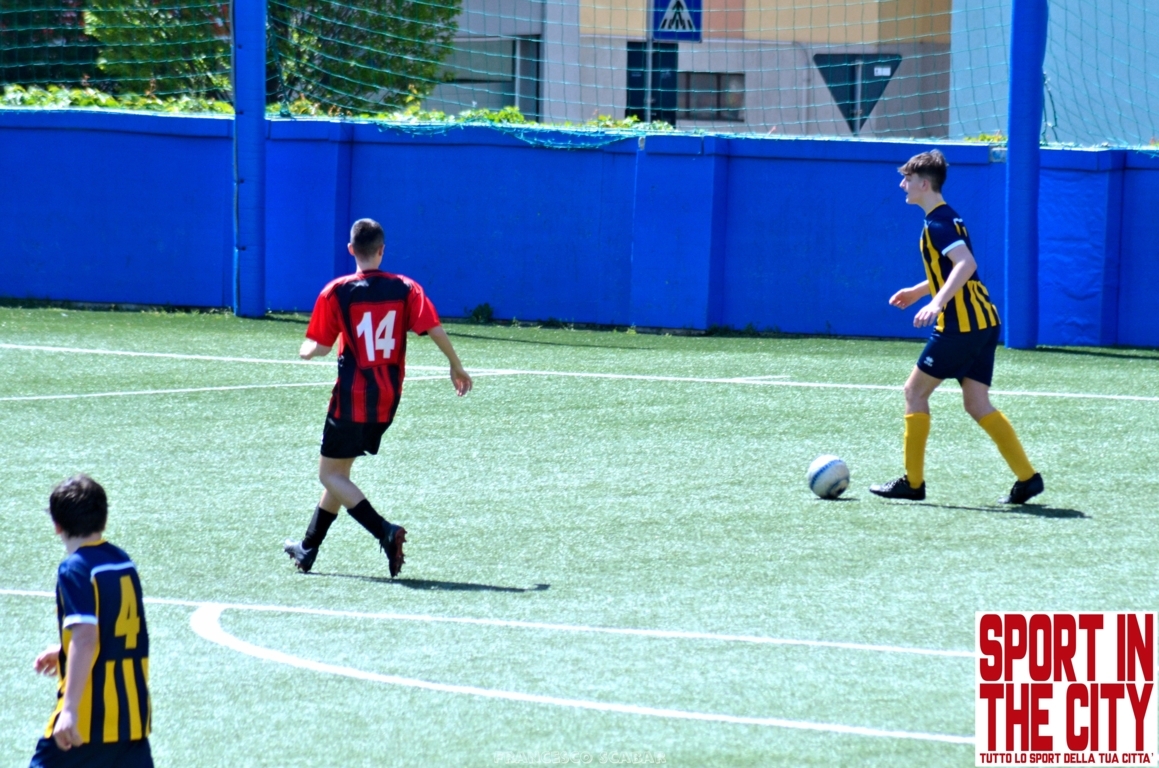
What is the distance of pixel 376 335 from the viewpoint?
709 cm

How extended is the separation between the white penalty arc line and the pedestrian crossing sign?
13591 millimetres

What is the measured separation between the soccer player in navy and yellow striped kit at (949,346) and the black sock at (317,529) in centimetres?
299

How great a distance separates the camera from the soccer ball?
28.0 feet

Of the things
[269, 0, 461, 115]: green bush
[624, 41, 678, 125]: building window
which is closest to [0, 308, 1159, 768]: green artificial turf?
[269, 0, 461, 115]: green bush

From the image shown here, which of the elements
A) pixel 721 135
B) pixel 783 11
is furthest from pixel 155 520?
pixel 783 11

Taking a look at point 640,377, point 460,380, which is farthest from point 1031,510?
point 640,377

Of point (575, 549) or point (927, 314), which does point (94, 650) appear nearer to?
point (575, 549)

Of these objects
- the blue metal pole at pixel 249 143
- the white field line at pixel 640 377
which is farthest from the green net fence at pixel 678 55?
the white field line at pixel 640 377

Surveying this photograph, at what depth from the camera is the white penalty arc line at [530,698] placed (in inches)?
194

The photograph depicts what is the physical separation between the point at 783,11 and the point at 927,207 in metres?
14.5

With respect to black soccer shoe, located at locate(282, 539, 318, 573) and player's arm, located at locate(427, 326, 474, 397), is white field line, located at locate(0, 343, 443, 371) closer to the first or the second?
player's arm, located at locate(427, 326, 474, 397)

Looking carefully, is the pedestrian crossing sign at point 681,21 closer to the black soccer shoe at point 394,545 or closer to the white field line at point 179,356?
the white field line at point 179,356

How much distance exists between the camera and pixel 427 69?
21281 millimetres

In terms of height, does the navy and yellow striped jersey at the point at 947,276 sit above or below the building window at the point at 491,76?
below
